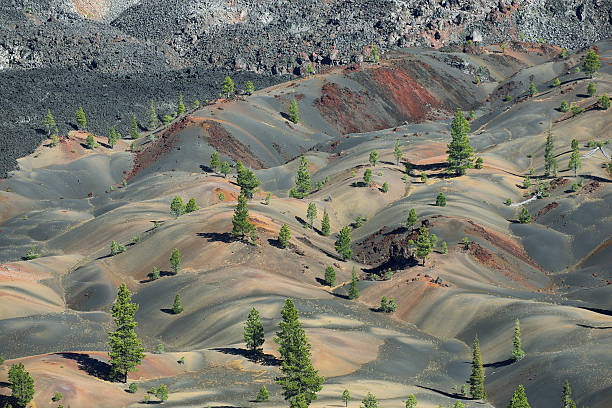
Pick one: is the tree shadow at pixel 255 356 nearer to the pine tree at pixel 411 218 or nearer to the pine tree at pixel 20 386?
the pine tree at pixel 20 386

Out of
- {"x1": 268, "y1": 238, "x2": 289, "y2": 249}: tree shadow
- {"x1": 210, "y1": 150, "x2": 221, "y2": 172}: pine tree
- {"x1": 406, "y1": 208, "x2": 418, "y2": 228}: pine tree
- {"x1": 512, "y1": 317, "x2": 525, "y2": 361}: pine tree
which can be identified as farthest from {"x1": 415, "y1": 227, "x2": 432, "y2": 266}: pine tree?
{"x1": 210, "y1": 150, "x2": 221, "y2": 172}: pine tree

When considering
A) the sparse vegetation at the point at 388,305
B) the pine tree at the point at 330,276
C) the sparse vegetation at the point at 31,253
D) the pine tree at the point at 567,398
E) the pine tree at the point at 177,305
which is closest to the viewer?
the pine tree at the point at 567,398

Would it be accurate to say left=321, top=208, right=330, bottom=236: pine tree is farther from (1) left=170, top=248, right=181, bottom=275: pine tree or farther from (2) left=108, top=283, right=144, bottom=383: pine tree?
(2) left=108, top=283, right=144, bottom=383: pine tree

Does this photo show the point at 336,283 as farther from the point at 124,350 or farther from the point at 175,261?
the point at 124,350

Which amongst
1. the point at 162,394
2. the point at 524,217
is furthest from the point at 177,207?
the point at 162,394

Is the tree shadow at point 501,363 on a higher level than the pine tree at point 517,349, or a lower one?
lower

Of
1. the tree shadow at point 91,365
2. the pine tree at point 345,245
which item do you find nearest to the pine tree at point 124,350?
the tree shadow at point 91,365

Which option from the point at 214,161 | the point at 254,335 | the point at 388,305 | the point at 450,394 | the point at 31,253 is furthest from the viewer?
the point at 214,161
